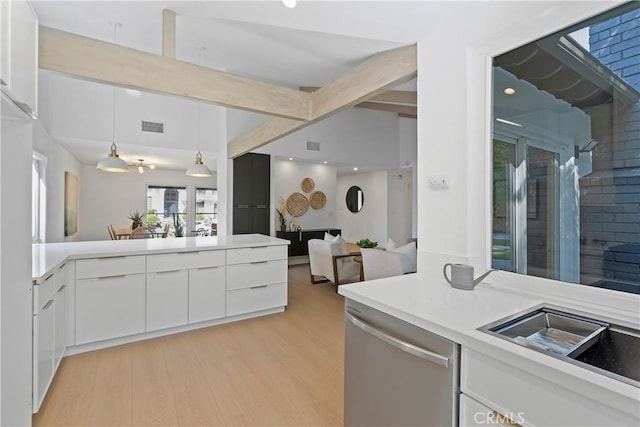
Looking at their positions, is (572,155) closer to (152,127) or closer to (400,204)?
(152,127)

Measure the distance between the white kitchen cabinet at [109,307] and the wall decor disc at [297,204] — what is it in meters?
4.72

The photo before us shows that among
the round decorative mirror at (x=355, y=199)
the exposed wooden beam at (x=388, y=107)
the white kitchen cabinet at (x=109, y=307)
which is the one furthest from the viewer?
the round decorative mirror at (x=355, y=199)

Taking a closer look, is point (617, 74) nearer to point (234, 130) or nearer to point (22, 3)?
point (22, 3)

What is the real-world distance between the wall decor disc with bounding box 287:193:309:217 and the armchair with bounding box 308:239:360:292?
2599 millimetres

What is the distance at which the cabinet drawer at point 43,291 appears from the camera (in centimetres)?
180

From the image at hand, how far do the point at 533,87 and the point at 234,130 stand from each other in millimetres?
5000

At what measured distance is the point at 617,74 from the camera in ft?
4.42

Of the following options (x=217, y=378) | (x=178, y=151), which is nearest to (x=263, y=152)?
(x=178, y=151)

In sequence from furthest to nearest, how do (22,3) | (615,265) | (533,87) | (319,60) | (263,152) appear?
(263,152) → (319,60) → (533,87) → (22,3) → (615,265)

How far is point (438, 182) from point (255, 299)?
8.35 ft

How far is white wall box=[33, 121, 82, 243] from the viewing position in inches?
173

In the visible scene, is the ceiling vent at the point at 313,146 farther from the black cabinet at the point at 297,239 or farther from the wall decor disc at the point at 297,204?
the black cabinet at the point at 297,239

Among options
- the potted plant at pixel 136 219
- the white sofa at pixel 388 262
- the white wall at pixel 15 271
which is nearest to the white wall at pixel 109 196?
the potted plant at pixel 136 219

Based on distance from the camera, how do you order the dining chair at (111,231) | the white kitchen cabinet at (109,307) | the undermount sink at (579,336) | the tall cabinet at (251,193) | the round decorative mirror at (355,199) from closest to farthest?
the undermount sink at (579,336)
the white kitchen cabinet at (109,307)
the tall cabinet at (251,193)
the dining chair at (111,231)
the round decorative mirror at (355,199)
